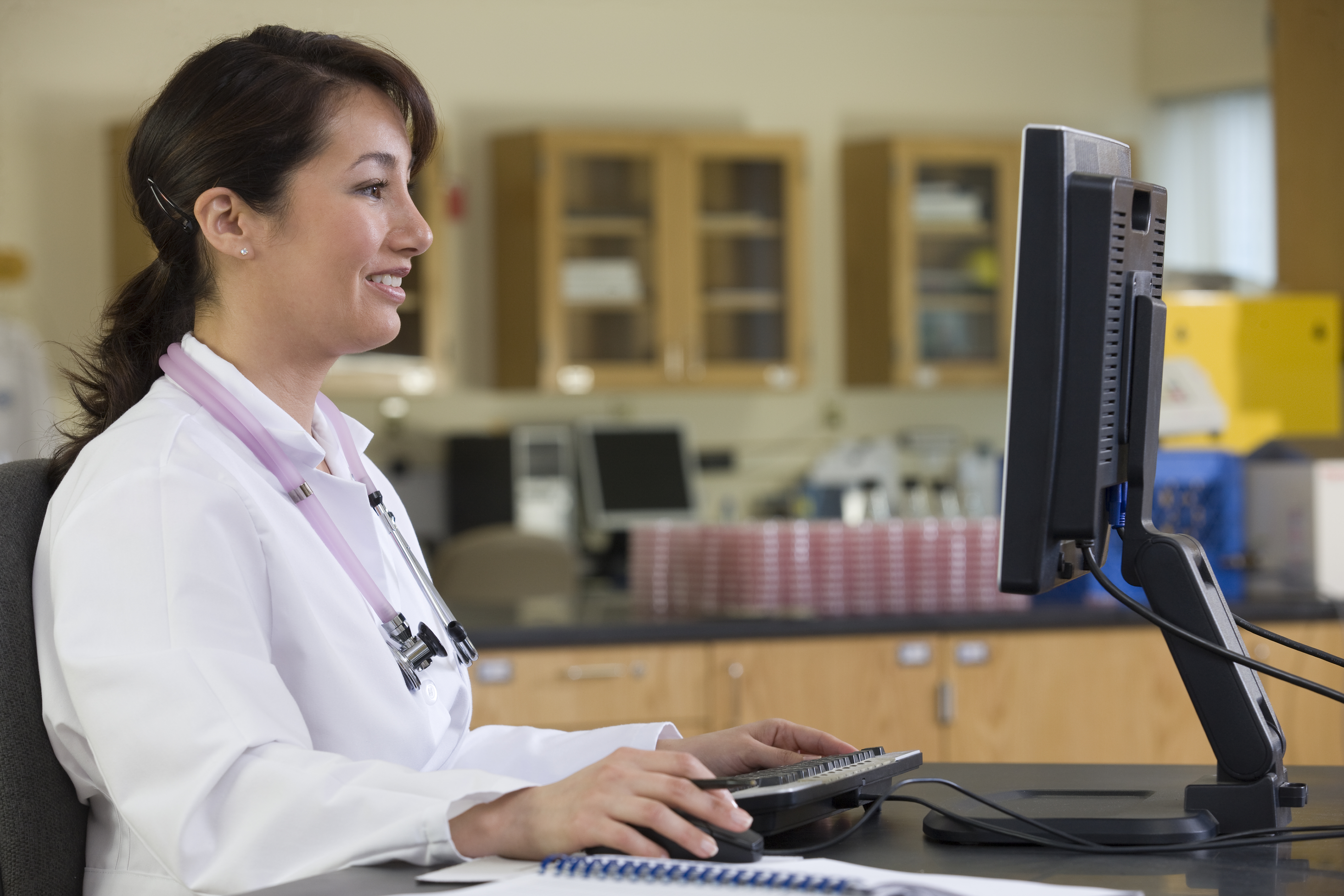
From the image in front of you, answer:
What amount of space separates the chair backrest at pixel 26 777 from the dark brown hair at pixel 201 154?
0.15 meters

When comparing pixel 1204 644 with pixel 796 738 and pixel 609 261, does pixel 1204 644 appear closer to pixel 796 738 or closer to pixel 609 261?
pixel 796 738

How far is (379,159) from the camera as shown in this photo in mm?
1316

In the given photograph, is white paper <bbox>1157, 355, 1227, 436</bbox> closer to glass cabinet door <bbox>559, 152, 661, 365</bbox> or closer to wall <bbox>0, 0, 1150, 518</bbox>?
glass cabinet door <bbox>559, 152, 661, 365</bbox>

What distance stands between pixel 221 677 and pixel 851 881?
1.52 feet

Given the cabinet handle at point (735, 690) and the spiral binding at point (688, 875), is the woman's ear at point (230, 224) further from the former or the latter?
the cabinet handle at point (735, 690)

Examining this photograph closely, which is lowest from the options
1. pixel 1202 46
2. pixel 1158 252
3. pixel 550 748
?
pixel 550 748

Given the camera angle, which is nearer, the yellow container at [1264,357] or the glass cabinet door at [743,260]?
the yellow container at [1264,357]

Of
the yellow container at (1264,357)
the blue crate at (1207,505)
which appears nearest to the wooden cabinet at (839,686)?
the blue crate at (1207,505)

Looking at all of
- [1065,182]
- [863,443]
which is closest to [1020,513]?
[1065,182]

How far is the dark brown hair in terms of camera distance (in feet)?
4.16

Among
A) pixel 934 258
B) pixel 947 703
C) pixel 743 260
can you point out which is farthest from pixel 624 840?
pixel 934 258

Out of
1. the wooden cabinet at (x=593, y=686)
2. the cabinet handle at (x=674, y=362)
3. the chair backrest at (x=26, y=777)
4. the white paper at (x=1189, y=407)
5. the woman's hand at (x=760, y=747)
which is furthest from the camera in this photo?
the cabinet handle at (x=674, y=362)

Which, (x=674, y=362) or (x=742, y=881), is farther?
(x=674, y=362)

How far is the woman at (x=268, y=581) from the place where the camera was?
952 millimetres
